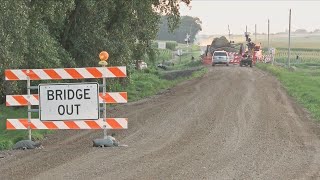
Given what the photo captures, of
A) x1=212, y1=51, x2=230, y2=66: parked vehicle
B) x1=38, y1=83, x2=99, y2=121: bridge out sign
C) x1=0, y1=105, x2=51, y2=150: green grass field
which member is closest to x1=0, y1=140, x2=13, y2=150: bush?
x1=0, y1=105, x2=51, y2=150: green grass field

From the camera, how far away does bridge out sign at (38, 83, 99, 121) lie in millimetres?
11719

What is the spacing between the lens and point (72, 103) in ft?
38.5

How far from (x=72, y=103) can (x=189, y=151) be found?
8.37 ft

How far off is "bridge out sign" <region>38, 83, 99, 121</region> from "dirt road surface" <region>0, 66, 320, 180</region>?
634mm

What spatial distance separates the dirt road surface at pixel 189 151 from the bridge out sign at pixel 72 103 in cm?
63

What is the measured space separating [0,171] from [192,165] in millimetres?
3069

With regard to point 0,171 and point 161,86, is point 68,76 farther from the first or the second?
point 161,86

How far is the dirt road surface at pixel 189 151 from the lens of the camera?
29.9ft

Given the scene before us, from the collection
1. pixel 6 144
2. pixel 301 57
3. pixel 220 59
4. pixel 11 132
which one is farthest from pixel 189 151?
pixel 301 57

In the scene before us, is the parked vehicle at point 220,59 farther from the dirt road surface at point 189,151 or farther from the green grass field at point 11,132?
the dirt road surface at point 189,151

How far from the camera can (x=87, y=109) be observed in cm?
1172

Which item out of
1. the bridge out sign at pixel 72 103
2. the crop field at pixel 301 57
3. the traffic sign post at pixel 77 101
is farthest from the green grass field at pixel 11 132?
the crop field at pixel 301 57

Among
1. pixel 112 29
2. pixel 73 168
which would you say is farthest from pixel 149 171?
pixel 112 29

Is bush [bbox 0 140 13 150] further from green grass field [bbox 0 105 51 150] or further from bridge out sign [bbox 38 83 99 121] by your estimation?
bridge out sign [bbox 38 83 99 121]
